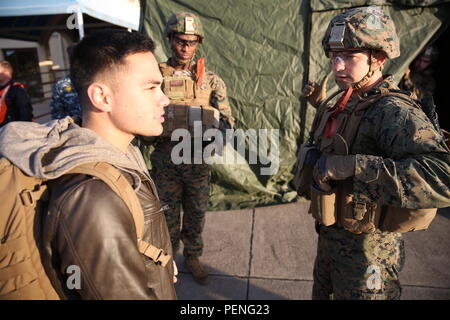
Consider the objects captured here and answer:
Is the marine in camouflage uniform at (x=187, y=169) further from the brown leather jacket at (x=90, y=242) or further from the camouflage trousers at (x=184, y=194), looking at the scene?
the brown leather jacket at (x=90, y=242)

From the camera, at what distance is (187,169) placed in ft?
9.20

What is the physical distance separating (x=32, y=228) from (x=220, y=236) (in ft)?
9.03

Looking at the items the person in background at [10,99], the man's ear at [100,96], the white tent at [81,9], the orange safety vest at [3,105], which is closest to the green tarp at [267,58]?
the white tent at [81,9]

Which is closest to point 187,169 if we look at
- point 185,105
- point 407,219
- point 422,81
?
point 185,105

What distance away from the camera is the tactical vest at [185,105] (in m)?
2.75

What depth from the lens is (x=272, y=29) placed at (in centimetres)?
378

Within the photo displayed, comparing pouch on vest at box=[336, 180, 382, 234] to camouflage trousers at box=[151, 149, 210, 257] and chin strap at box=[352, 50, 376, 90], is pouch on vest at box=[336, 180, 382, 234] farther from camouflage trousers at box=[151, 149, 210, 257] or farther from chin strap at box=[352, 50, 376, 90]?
camouflage trousers at box=[151, 149, 210, 257]

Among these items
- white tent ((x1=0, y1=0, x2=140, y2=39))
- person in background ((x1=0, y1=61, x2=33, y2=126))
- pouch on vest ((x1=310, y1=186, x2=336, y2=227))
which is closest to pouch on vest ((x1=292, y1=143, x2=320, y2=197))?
pouch on vest ((x1=310, y1=186, x2=336, y2=227))

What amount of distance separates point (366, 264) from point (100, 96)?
1565mm

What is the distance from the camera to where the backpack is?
2.76ft

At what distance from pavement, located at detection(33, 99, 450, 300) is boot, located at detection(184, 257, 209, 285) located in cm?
5

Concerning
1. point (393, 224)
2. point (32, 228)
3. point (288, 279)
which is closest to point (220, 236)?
point (288, 279)

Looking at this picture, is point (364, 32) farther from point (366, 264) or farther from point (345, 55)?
point (366, 264)

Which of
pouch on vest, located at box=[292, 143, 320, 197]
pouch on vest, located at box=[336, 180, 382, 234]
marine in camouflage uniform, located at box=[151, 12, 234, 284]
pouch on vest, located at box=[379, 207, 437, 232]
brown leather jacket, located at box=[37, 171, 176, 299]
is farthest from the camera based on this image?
marine in camouflage uniform, located at box=[151, 12, 234, 284]
